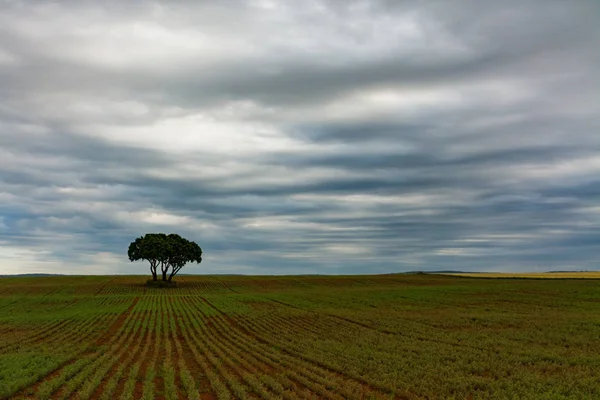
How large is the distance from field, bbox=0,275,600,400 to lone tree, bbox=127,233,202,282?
57816 mm

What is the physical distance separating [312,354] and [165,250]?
89.6 m

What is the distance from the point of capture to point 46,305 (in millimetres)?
72938

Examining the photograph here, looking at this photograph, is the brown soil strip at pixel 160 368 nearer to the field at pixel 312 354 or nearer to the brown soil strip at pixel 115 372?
the field at pixel 312 354

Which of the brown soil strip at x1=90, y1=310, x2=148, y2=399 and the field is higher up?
the field

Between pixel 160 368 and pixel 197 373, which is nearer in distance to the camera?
pixel 197 373

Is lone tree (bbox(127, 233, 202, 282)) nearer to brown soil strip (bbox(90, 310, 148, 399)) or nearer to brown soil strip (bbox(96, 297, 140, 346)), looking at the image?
brown soil strip (bbox(96, 297, 140, 346))

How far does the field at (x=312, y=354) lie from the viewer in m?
19.2

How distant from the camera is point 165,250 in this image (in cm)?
11119

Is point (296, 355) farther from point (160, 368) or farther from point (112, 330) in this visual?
point (112, 330)

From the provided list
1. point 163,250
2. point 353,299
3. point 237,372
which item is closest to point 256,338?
point 237,372

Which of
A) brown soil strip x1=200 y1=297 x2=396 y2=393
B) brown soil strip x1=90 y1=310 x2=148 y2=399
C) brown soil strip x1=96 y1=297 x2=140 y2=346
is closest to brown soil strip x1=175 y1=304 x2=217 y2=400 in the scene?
brown soil strip x1=90 y1=310 x2=148 y2=399

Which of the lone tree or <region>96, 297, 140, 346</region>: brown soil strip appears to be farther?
the lone tree

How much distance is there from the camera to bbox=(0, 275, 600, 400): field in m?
19.2

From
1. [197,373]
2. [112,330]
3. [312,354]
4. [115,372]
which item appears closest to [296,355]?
[312,354]
